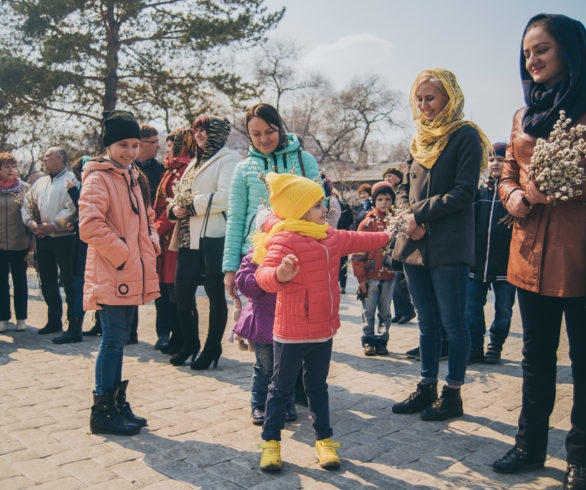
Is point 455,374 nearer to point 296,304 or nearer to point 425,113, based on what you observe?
point 296,304

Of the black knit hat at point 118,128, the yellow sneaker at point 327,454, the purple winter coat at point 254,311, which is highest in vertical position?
the black knit hat at point 118,128

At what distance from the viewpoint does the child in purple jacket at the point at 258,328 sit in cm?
367

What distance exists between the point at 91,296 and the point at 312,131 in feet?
135

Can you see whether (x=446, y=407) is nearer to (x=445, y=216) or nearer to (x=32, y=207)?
(x=445, y=216)

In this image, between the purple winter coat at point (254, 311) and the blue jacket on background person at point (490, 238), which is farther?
the blue jacket on background person at point (490, 238)

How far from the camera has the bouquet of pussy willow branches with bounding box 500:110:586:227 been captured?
274cm

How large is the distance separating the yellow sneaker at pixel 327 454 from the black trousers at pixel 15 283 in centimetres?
549

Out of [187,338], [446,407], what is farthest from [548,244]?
[187,338]

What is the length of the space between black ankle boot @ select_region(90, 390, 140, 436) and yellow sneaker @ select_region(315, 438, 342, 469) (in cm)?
133

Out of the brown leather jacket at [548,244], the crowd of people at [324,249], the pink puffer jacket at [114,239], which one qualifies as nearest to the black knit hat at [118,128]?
the crowd of people at [324,249]

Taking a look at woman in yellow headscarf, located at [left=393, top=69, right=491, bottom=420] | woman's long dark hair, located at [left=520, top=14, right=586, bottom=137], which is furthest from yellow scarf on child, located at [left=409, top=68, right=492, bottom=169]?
woman's long dark hair, located at [left=520, top=14, right=586, bottom=137]

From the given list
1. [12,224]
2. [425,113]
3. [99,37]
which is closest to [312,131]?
[99,37]

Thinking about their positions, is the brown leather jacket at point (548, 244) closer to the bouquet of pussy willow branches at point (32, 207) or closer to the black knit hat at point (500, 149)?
the black knit hat at point (500, 149)

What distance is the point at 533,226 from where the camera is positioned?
3113mm
